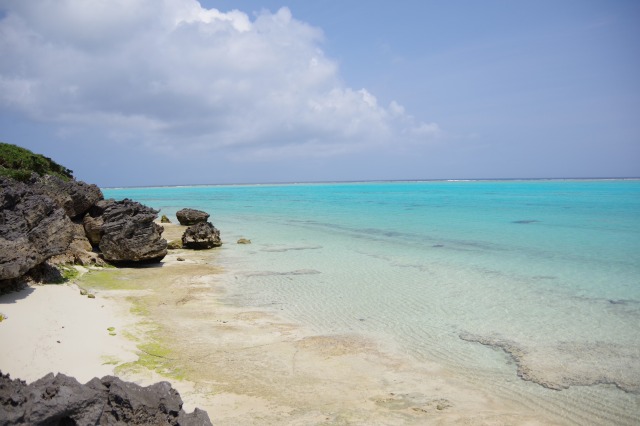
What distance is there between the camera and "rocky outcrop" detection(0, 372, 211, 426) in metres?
3.57

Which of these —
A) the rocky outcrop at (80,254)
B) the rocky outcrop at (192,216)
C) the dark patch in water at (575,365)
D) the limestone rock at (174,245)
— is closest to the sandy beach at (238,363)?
the dark patch in water at (575,365)

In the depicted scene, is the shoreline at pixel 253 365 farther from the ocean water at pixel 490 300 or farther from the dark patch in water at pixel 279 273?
the dark patch in water at pixel 279 273

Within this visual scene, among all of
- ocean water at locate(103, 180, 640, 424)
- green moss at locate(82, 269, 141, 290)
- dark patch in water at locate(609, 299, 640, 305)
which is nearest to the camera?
ocean water at locate(103, 180, 640, 424)

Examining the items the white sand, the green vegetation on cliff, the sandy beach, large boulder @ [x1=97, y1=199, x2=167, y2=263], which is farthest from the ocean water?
the green vegetation on cliff

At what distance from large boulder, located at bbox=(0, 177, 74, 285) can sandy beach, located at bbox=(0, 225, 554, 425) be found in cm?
71

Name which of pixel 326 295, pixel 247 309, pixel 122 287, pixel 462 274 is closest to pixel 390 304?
pixel 326 295

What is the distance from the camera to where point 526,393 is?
6.64m

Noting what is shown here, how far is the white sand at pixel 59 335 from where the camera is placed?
646 cm

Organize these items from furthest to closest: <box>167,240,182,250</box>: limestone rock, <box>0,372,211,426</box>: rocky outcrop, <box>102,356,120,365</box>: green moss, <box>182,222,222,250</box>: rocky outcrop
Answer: <box>182,222,222,250</box>: rocky outcrop, <box>167,240,182,250</box>: limestone rock, <box>102,356,120,365</box>: green moss, <box>0,372,211,426</box>: rocky outcrop

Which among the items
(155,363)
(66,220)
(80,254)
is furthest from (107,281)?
(155,363)

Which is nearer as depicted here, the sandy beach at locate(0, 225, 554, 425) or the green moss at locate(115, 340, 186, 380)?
the sandy beach at locate(0, 225, 554, 425)

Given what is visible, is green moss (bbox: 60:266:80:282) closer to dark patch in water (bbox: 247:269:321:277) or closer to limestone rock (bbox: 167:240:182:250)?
dark patch in water (bbox: 247:269:321:277)

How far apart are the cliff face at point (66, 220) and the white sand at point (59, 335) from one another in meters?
1.24

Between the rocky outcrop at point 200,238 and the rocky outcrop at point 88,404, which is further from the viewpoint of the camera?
the rocky outcrop at point 200,238
